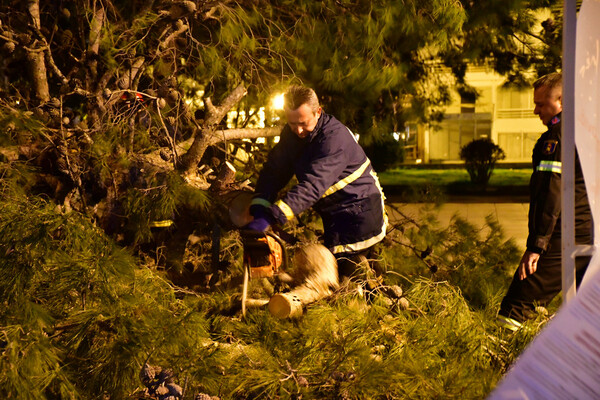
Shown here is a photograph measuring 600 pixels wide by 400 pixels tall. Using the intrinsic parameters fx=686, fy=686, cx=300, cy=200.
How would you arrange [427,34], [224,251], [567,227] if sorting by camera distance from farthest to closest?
[427,34], [224,251], [567,227]

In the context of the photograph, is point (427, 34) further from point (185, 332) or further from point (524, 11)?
point (185, 332)

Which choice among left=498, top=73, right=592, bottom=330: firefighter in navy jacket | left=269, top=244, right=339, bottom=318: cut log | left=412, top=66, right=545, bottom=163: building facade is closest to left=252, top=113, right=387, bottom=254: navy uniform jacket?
left=269, top=244, right=339, bottom=318: cut log

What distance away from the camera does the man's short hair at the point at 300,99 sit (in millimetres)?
3711

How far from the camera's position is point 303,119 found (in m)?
3.73

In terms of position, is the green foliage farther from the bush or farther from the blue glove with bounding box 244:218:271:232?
the bush

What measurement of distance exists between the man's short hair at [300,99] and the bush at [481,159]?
39.5 ft

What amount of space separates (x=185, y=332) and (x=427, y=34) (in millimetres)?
3503

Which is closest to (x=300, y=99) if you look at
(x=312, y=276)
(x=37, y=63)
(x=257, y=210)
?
(x=257, y=210)

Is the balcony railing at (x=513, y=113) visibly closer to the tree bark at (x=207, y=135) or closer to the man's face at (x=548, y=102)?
the tree bark at (x=207, y=135)

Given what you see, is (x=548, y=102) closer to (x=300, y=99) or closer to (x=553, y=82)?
(x=553, y=82)

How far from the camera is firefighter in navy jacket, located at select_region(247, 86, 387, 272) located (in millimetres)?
3604

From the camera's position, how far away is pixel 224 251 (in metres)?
4.50

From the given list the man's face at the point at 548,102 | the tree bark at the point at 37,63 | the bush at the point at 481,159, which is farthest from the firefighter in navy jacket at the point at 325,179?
the bush at the point at 481,159

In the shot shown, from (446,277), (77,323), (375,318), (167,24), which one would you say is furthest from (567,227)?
(167,24)
